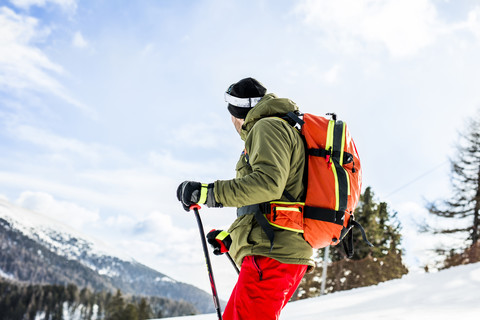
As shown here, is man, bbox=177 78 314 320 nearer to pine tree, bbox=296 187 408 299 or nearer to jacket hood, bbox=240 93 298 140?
jacket hood, bbox=240 93 298 140

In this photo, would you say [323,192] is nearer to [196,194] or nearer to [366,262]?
[196,194]

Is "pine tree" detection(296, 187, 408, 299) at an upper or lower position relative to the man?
upper

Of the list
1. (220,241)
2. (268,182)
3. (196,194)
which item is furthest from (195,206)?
(268,182)

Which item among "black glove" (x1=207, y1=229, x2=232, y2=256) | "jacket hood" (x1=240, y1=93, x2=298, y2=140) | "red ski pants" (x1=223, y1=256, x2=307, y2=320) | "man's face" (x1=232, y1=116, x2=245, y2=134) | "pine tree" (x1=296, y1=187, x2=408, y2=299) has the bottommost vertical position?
"red ski pants" (x1=223, y1=256, x2=307, y2=320)

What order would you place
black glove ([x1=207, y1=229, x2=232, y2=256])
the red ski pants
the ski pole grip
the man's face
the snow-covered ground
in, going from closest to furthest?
the red ski pants
the ski pole grip
black glove ([x1=207, y1=229, x2=232, y2=256])
the man's face
the snow-covered ground

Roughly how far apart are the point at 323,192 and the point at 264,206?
0.29m

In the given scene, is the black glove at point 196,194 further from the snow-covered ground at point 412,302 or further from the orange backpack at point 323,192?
the snow-covered ground at point 412,302

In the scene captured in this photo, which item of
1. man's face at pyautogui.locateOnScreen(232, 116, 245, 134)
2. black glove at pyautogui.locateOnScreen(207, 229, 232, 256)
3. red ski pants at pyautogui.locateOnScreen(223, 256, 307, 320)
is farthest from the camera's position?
man's face at pyautogui.locateOnScreen(232, 116, 245, 134)

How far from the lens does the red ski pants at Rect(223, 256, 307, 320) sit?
183cm

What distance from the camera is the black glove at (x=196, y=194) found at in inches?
74.7

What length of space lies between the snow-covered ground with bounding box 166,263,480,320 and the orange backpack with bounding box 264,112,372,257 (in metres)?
3.07

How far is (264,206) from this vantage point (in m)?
1.95

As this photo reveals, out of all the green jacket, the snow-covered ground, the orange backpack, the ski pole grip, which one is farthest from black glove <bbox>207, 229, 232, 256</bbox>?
the snow-covered ground

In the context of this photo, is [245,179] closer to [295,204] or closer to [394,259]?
[295,204]
